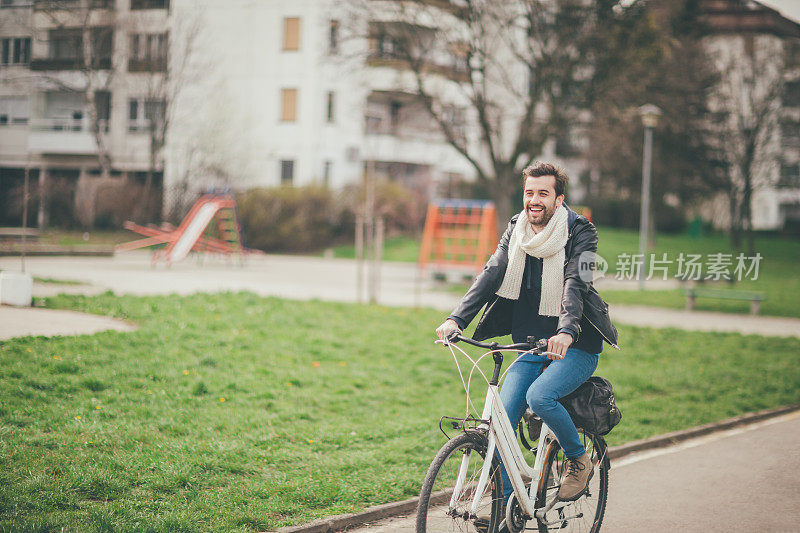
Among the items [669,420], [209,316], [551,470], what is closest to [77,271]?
[209,316]

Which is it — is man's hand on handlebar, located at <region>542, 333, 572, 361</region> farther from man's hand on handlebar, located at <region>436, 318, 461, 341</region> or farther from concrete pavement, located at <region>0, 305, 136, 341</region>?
concrete pavement, located at <region>0, 305, 136, 341</region>

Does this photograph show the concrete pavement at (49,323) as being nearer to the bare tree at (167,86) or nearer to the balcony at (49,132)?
the balcony at (49,132)

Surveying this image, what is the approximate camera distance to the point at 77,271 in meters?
18.8

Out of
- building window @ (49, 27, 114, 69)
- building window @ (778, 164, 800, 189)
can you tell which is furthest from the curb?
building window @ (778, 164, 800, 189)

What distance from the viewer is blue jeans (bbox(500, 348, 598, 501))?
14.3 ft

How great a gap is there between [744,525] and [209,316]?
7.81 meters

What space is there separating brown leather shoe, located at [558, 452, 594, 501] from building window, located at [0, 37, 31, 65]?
978cm

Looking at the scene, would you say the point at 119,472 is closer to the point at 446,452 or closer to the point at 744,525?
the point at 446,452

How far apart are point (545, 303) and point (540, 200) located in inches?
21.5

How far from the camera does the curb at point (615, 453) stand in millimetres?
5012

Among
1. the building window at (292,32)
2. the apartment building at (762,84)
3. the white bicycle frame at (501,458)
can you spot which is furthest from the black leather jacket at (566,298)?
the building window at (292,32)

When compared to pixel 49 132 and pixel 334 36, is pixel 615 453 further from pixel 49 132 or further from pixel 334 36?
pixel 334 36

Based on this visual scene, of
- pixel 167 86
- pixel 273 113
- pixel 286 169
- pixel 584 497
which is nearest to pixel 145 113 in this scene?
pixel 167 86

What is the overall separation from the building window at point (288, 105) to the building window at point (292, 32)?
2187 mm
